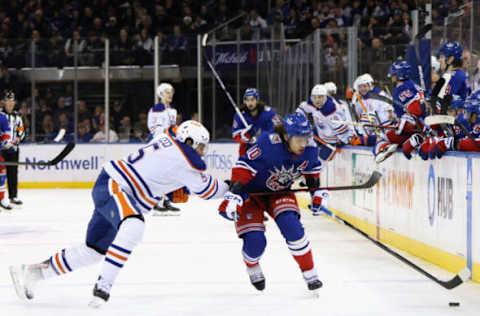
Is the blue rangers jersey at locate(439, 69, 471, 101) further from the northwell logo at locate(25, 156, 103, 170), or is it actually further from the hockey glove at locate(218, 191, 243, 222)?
the northwell logo at locate(25, 156, 103, 170)

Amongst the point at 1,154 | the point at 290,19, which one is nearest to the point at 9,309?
the point at 1,154

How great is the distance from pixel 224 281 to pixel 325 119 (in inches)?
162

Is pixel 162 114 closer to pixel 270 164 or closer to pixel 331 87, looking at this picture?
pixel 331 87

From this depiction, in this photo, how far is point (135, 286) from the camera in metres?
4.76

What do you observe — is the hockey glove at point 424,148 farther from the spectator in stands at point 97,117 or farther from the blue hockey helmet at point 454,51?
the spectator in stands at point 97,117

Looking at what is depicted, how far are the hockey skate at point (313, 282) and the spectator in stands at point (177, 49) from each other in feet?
28.9

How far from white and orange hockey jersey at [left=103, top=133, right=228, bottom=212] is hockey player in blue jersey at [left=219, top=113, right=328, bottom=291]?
0.94ft

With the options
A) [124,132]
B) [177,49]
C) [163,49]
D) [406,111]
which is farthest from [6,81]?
[406,111]

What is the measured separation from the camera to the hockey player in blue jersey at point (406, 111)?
596 cm

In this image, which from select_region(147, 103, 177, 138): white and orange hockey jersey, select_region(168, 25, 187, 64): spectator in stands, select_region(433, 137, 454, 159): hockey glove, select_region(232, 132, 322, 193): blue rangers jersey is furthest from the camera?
select_region(168, 25, 187, 64): spectator in stands

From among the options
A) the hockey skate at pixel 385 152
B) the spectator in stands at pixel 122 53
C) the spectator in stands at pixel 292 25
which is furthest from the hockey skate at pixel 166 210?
the spectator in stands at pixel 292 25

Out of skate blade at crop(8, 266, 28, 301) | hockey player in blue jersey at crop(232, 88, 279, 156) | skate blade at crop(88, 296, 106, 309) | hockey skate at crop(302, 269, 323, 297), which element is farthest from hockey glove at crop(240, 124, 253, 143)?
skate blade at crop(88, 296, 106, 309)

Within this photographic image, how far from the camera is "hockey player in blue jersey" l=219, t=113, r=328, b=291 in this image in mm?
4293

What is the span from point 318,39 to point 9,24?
768 cm
